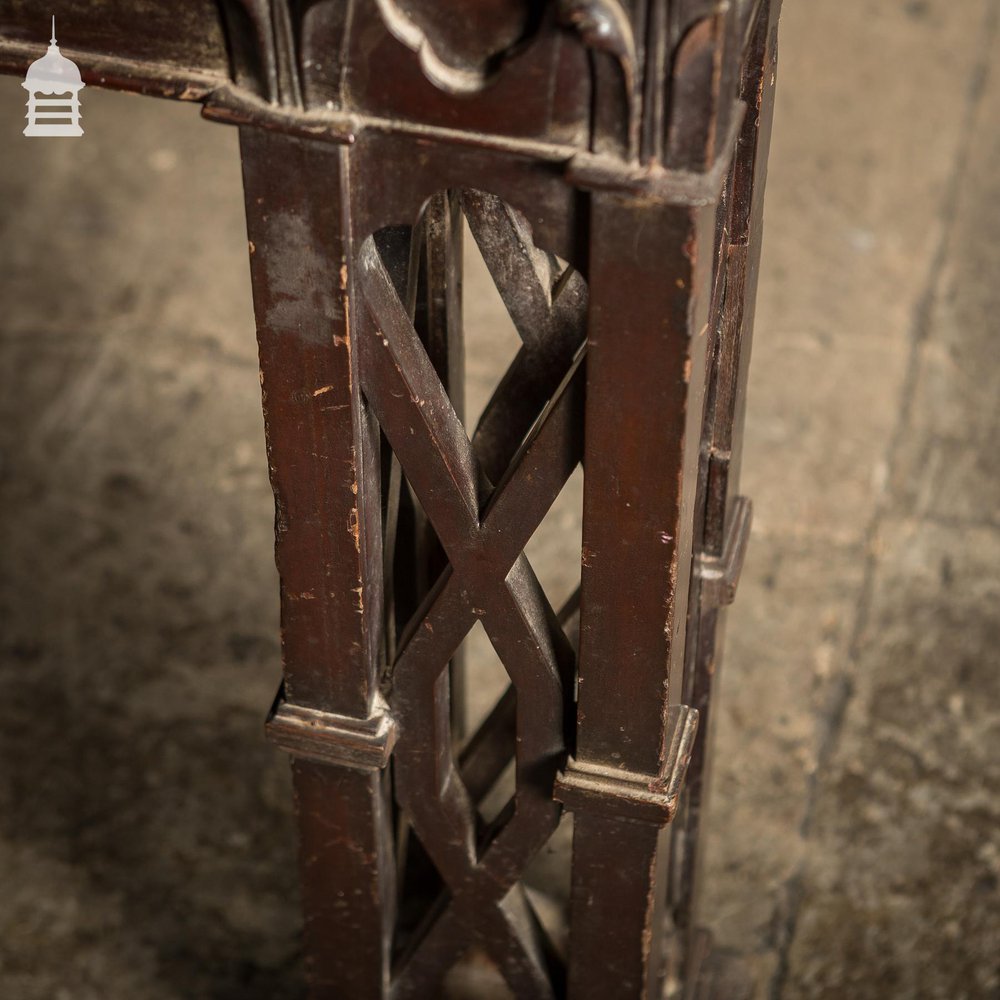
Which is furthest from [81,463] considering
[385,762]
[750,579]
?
[385,762]

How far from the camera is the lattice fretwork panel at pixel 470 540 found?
1.62m

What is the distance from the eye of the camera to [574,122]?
4.54 feet

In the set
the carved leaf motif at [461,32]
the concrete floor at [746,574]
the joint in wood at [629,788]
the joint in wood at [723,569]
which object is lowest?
the concrete floor at [746,574]

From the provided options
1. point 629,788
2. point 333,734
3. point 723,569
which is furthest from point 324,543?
point 723,569

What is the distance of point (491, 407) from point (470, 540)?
0.78 ft

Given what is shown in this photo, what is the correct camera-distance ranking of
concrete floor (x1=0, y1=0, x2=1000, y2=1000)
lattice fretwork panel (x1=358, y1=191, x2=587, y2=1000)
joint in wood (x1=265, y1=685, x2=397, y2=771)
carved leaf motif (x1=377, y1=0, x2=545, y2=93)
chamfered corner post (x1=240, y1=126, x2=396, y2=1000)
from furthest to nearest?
concrete floor (x1=0, y1=0, x2=1000, y2=1000) → joint in wood (x1=265, y1=685, x2=397, y2=771) → lattice fretwork panel (x1=358, y1=191, x2=587, y2=1000) → chamfered corner post (x1=240, y1=126, x2=396, y2=1000) → carved leaf motif (x1=377, y1=0, x2=545, y2=93)

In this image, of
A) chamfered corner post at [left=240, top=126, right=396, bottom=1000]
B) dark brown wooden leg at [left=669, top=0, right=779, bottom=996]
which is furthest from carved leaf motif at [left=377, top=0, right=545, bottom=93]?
dark brown wooden leg at [left=669, top=0, right=779, bottom=996]

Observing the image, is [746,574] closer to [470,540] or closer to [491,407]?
[491,407]

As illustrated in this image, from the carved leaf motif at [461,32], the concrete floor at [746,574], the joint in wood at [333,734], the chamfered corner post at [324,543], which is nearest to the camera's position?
the carved leaf motif at [461,32]

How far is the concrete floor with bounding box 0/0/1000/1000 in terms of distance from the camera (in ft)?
8.98

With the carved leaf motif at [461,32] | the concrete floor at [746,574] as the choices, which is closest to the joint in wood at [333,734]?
the carved leaf motif at [461,32]

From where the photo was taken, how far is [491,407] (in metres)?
1.89

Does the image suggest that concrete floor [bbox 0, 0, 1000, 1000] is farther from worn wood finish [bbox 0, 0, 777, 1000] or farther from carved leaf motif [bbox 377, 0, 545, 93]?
carved leaf motif [bbox 377, 0, 545, 93]

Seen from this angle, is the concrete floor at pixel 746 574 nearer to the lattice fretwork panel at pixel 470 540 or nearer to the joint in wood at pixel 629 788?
the lattice fretwork panel at pixel 470 540
